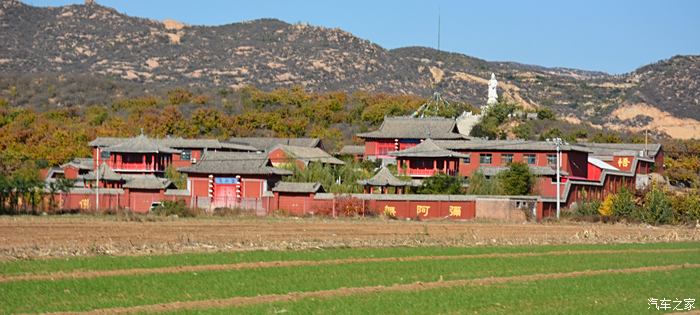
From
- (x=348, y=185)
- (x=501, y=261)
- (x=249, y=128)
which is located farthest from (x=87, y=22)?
(x=501, y=261)

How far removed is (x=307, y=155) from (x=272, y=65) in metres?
90.1

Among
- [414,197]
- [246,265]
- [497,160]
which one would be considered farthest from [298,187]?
[246,265]

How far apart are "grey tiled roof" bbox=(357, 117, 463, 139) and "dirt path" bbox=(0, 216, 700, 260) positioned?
28964 mm

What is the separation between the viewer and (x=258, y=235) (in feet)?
137

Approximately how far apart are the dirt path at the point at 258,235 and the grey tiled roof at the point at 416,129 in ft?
95.0

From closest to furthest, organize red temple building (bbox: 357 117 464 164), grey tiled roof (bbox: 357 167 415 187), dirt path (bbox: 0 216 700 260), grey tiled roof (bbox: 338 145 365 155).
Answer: dirt path (bbox: 0 216 700 260)
grey tiled roof (bbox: 357 167 415 187)
red temple building (bbox: 357 117 464 164)
grey tiled roof (bbox: 338 145 365 155)

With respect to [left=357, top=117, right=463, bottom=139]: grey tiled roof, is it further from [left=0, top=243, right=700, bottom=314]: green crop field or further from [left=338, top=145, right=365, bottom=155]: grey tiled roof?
[left=0, top=243, right=700, bottom=314]: green crop field

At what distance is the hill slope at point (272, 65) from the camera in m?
165

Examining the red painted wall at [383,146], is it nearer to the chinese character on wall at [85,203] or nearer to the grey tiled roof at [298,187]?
the grey tiled roof at [298,187]

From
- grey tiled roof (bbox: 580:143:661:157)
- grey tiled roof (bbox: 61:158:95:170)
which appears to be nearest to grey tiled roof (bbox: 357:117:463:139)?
grey tiled roof (bbox: 580:143:661:157)

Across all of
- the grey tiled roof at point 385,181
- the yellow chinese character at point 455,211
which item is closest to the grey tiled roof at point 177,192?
the grey tiled roof at point 385,181

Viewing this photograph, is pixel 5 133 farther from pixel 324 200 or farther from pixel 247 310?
pixel 247 310

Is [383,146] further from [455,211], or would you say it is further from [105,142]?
[455,211]

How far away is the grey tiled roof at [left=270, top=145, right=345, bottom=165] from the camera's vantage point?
269 feet
